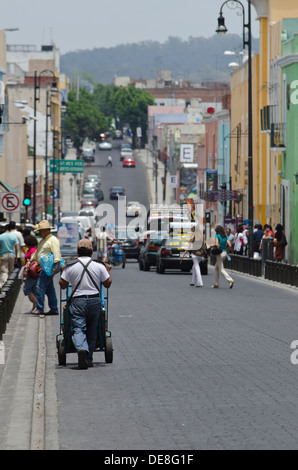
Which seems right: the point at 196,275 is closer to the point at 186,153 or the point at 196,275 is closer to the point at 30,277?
the point at 30,277

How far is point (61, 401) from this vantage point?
11562 millimetres

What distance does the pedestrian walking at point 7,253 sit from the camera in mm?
27906

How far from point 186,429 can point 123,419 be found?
741mm

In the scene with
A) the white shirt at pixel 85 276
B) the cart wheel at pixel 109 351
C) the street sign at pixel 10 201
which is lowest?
the cart wheel at pixel 109 351

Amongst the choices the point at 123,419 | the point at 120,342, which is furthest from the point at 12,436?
the point at 120,342

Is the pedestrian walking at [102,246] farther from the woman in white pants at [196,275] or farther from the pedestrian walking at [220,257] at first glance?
the woman in white pants at [196,275]

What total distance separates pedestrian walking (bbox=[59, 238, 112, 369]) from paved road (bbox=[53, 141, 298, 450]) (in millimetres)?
355

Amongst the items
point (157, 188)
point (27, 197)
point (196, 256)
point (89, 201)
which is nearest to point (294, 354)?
point (196, 256)

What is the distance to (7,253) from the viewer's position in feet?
92.0

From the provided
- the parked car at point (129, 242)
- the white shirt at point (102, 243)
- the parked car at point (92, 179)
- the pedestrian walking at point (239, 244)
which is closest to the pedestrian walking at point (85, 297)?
the white shirt at point (102, 243)

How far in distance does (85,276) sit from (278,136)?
39227mm

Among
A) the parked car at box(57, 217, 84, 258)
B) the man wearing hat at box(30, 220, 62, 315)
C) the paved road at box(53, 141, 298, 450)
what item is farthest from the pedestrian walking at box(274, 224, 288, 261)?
the man wearing hat at box(30, 220, 62, 315)

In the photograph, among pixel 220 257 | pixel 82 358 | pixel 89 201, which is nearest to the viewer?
pixel 82 358

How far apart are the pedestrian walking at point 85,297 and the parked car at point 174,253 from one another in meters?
24.9
